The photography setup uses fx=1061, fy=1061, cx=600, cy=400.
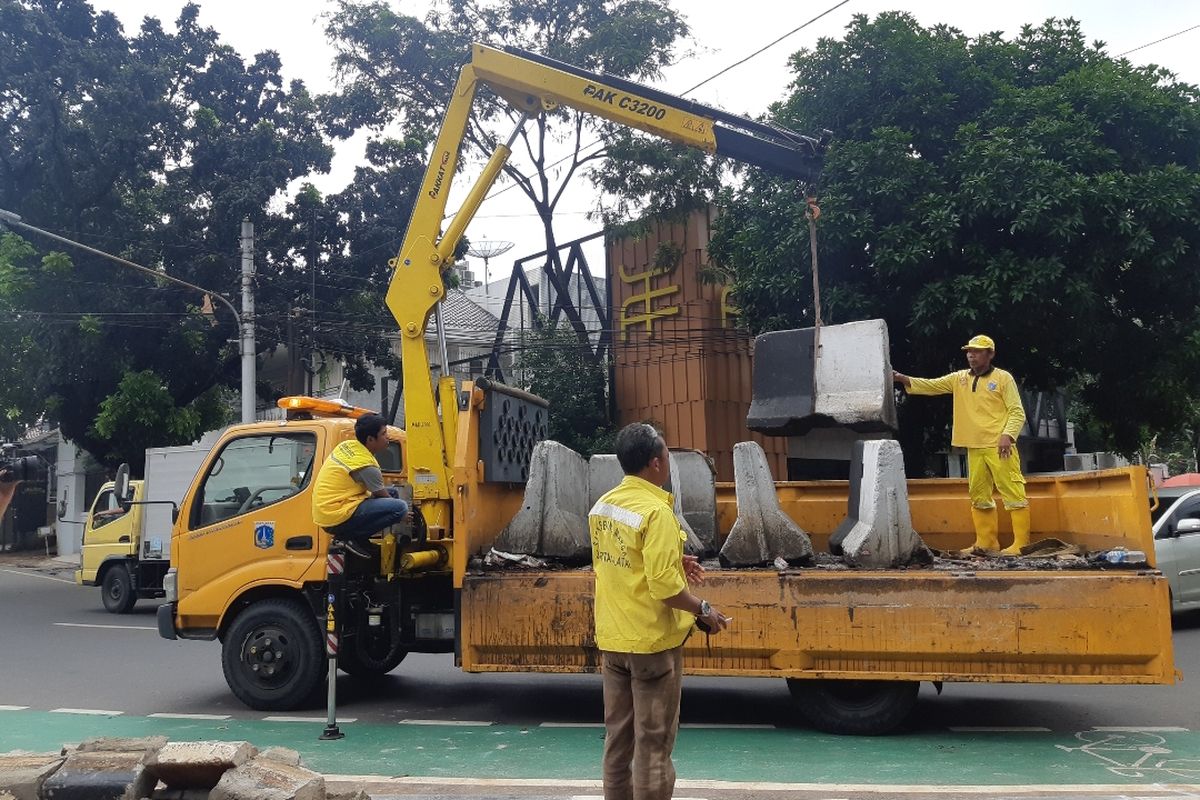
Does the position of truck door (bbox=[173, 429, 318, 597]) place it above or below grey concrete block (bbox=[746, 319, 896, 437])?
below

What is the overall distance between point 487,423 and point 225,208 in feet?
53.4

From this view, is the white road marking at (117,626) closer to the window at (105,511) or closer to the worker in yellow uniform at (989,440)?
the window at (105,511)

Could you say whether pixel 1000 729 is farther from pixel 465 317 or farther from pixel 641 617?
pixel 465 317

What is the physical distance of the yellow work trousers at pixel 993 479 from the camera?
7.41 meters

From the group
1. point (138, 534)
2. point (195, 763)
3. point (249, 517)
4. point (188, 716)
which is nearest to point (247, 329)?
point (138, 534)

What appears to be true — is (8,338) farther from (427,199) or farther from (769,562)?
(769,562)

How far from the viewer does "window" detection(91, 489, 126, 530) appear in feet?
57.1

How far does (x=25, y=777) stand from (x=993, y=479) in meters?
6.19

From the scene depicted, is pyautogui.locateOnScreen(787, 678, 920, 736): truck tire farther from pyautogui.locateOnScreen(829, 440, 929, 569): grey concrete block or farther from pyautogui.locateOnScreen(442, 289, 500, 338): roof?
pyautogui.locateOnScreen(442, 289, 500, 338): roof

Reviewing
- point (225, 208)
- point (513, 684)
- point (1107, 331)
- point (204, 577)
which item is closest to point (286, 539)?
point (204, 577)

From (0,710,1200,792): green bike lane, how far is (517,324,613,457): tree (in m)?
13.6

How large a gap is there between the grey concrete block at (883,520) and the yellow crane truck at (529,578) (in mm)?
180

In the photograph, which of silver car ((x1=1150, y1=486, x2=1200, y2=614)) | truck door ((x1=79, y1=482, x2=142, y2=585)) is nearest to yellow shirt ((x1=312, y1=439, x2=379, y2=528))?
silver car ((x1=1150, y1=486, x2=1200, y2=614))

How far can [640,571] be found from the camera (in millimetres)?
4305
